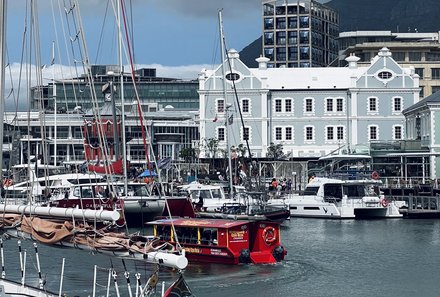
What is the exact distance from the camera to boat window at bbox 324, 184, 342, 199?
80.8 m

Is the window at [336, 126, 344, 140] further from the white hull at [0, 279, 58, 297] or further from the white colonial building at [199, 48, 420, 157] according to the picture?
the white hull at [0, 279, 58, 297]

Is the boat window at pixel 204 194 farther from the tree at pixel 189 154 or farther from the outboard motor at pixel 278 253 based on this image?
the tree at pixel 189 154

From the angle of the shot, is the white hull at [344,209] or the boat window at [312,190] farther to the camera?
the boat window at [312,190]

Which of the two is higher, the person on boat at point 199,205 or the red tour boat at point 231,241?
Answer: the person on boat at point 199,205


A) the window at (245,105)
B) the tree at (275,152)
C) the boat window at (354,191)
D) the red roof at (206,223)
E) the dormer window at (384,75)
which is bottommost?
the red roof at (206,223)

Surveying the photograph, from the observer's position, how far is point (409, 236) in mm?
65125

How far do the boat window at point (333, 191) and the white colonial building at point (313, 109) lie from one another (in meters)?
32.3

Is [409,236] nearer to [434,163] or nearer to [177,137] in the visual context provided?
[434,163]

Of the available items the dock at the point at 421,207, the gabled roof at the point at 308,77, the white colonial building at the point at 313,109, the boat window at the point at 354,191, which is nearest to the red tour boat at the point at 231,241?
the boat window at the point at 354,191

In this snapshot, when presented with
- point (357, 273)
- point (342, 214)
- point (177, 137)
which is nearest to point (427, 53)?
point (177, 137)

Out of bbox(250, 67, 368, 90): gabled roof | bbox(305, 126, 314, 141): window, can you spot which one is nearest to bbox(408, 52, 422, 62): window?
bbox(250, 67, 368, 90): gabled roof

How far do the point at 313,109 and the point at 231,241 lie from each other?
228ft

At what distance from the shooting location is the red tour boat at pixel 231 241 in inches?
1848

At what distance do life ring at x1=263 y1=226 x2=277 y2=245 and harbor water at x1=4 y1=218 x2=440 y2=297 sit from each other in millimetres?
1178
